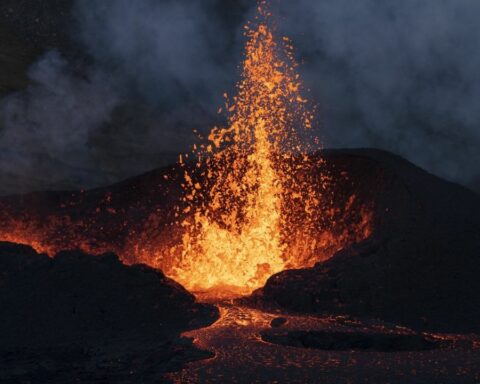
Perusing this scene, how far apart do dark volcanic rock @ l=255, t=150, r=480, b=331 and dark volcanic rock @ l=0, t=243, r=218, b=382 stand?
4.77 ft

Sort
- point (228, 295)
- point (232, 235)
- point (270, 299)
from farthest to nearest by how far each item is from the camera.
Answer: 1. point (232, 235)
2. point (228, 295)
3. point (270, 299)

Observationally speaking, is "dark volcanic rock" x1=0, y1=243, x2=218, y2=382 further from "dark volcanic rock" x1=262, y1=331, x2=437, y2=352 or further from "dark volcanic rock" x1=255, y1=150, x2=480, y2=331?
"dark volcanic rock" x1=255, y1=150, x2=480, y2=331

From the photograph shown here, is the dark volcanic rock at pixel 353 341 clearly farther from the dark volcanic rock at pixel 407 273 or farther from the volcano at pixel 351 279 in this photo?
the dark volcanic rock at pixel 407 273

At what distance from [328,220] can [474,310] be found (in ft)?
12.7

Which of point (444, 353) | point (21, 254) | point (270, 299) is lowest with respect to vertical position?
point (444, 353)

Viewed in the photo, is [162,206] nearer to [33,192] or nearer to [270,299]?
[33,192]

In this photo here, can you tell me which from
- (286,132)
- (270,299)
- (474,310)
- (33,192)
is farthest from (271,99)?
(474,310)

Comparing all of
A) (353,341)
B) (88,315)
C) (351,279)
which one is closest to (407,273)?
(351,279)

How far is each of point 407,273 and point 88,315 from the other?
13.4 ft

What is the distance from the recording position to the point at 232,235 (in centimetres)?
1334

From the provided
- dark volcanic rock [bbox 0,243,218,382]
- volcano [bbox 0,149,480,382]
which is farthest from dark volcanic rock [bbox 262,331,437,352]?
dark volcanic rock [bbox 0,243,218,382]

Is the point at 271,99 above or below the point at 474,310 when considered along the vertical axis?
above

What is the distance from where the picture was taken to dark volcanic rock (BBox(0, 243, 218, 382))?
6934mm

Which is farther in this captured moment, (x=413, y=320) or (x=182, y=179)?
(x=182, y=179)
